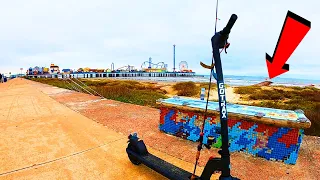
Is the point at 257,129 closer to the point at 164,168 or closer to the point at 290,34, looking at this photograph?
the point at 164,168

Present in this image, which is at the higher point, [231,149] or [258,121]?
[258,121]

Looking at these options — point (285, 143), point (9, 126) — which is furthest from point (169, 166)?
point (9, 126)

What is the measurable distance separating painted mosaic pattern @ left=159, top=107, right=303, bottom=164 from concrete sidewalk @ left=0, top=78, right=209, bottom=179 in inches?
41.1

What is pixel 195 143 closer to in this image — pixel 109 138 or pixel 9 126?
pixel 109 138

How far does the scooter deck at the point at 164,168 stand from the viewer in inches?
108

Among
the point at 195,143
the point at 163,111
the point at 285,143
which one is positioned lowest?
the point at 195,143

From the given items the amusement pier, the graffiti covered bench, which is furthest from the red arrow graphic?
the amusement pier

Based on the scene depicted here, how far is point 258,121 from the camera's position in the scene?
12.0 feet

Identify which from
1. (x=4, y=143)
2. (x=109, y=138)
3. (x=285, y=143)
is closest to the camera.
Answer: (x=285, y=143)

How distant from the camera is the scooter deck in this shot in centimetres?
274

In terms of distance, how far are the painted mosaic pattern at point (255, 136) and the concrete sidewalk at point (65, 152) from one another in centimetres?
104

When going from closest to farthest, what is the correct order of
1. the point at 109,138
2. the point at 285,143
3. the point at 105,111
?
1. the point at 285,143
2. the point at 109,138
3. the point at 105,111

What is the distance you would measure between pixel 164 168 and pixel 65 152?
2.23 m

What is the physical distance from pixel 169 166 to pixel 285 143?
2142mm
